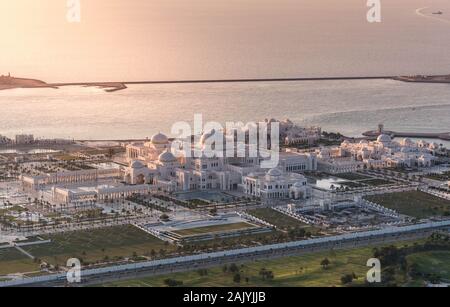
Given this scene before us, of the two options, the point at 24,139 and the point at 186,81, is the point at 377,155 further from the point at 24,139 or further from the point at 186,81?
the point at 186,81

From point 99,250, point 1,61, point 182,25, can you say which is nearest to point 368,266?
point 99,250

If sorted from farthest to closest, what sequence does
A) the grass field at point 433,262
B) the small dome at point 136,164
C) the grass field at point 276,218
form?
the small dome at point 136,164 < the grass field at point 276,218 < the grass field at point 433,262

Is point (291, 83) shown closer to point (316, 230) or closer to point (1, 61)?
point (1, 61)

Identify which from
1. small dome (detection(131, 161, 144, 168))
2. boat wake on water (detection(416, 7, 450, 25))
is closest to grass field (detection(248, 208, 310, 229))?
small dome (detection(131, 161, 144, 168))

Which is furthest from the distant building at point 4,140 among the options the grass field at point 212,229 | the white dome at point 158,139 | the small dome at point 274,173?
the grass field at point 212,229

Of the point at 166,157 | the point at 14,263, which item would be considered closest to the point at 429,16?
the point at 166,157

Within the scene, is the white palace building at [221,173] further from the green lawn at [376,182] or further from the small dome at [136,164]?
the green lawn at [376,182]
